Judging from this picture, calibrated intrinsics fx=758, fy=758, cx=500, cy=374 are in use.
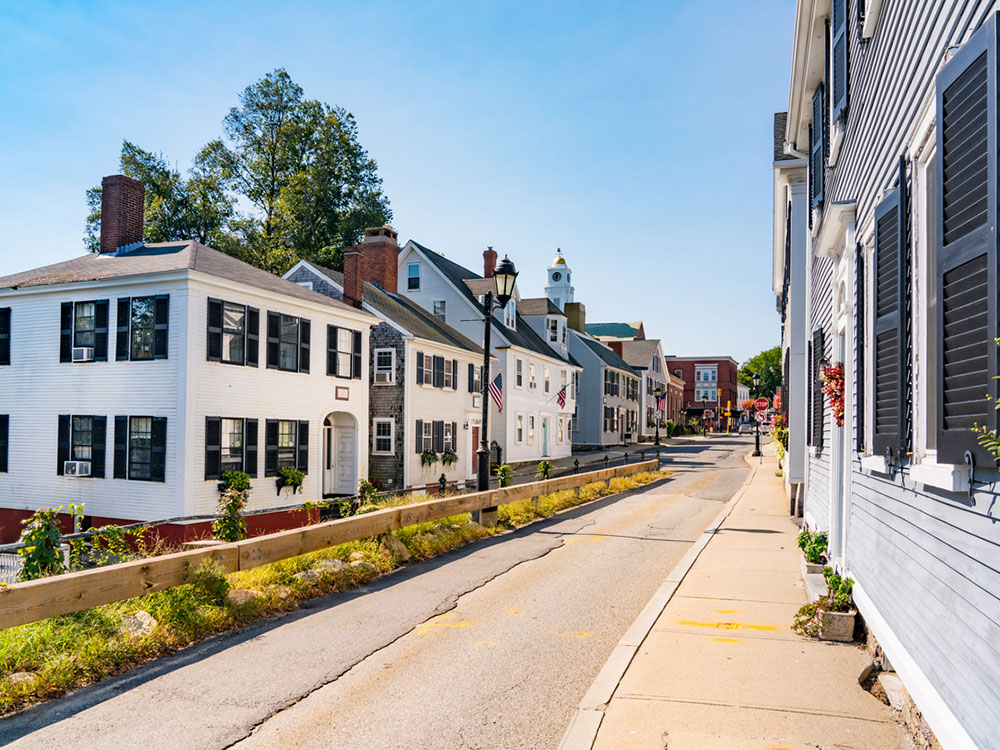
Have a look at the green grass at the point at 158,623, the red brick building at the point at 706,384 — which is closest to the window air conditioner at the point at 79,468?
the green grass at the point at 158,623

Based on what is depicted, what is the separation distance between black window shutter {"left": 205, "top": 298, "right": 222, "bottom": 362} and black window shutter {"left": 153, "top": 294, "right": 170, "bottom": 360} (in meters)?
1.02

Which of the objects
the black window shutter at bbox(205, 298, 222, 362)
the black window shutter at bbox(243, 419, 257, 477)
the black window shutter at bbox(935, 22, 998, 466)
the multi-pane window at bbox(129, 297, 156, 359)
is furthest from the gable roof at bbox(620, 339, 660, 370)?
the black window shutter at bbox(935, 22, 998, 466)

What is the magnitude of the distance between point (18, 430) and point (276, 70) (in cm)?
3374

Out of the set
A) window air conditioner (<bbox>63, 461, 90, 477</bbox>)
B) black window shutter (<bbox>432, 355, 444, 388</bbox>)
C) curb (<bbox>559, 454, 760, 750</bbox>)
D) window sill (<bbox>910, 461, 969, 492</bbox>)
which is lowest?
curb (<bbox>559, 454, 760, 750</bbox>)

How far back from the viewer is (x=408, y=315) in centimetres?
3231

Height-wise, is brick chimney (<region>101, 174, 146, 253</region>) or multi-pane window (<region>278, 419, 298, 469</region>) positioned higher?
brick chimney (<region>101, 174, 146, 253</region>)

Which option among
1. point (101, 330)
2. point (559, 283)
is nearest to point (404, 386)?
point (101, 330)

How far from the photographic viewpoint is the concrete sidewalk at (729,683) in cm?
511

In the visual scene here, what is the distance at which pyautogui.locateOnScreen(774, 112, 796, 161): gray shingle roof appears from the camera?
17753 millimetres

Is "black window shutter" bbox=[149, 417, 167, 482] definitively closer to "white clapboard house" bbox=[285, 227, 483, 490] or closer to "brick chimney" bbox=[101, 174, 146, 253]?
"brick chimney" bbox=[101, 174, 146, 253]

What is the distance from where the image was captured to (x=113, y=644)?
6840 mm

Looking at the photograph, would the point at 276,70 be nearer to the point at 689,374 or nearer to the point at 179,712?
the point at 179,712

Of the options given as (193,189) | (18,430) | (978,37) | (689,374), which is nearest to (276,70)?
(193,189)

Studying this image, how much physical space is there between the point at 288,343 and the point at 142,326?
4.26m
